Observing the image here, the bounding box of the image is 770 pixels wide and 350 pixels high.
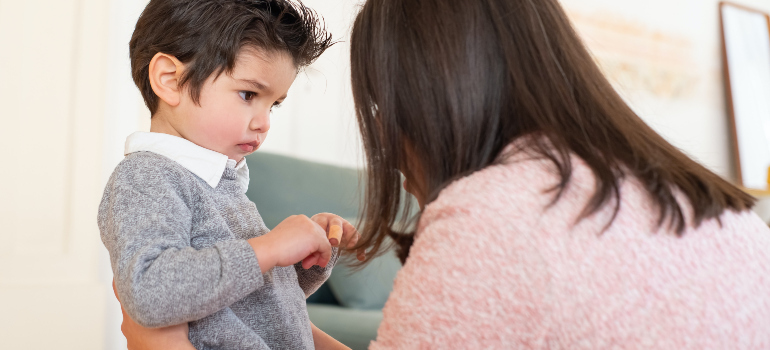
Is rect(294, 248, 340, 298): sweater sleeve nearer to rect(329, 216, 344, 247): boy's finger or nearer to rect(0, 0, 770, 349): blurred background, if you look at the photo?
rect(329, 216, 344, 247): boy's finger

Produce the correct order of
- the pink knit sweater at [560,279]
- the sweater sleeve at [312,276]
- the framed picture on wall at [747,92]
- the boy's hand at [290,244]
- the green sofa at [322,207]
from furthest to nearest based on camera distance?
the framed picture on wall at [747,92] → the green sofa at [322,207] → the sweater sleeve at [312,276] → the boy's hand at [290,244] → the pink knit sweater at [560,279]

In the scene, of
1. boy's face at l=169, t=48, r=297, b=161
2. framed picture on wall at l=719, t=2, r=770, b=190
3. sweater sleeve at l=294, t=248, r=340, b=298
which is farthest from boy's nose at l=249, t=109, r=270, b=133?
framed picture on wall at l=719, t=2, r=770, b=190

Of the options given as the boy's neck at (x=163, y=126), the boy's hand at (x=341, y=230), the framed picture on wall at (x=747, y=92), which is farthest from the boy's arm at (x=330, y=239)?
the framed picture on wall at (x=747, y=92)

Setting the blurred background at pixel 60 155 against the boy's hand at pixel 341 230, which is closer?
the boy's hand at pixel 341 230

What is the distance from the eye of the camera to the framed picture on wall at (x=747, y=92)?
378 cm

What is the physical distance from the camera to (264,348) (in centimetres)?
80

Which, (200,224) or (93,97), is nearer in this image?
(200,224)

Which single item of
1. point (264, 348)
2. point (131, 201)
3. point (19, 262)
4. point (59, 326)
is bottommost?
point (59, 326)

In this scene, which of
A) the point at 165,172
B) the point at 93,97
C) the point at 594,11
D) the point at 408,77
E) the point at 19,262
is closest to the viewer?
the point at 408,77

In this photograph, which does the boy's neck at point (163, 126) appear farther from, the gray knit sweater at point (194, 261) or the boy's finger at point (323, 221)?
the boy's finger at point (323, 221)

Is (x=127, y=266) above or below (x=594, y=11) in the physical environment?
above

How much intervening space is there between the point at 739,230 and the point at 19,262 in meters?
1.90

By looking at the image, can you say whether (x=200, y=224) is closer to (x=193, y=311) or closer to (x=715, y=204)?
(x=193, y=311)

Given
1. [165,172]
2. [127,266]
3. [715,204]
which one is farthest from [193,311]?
[715,204]
